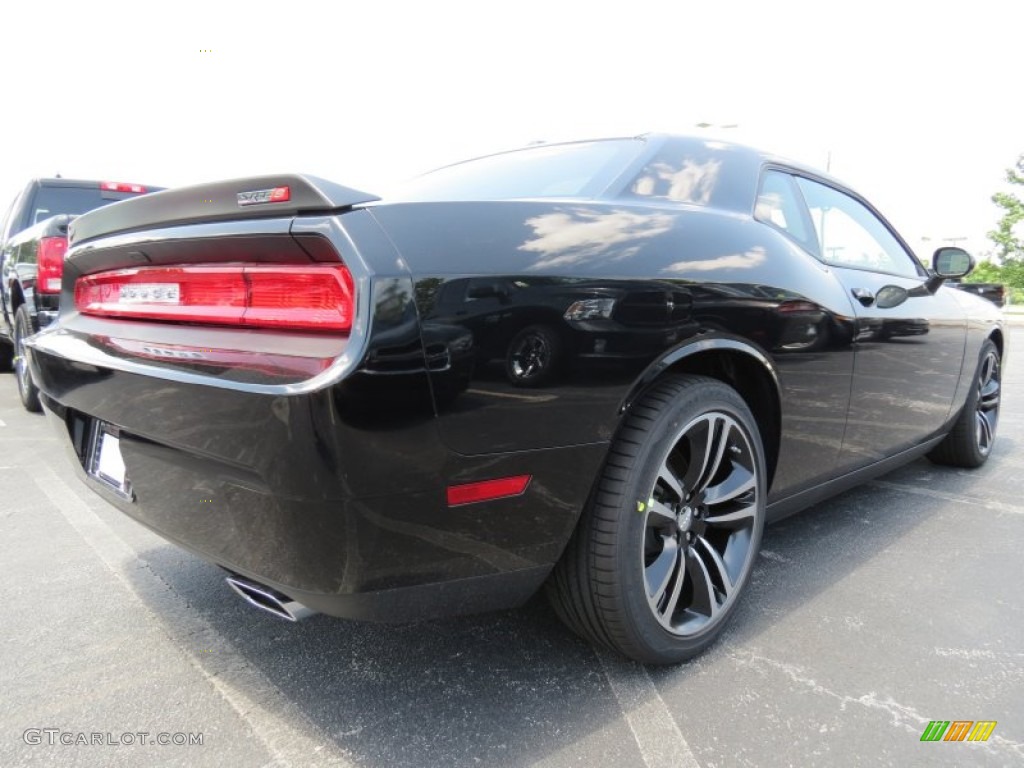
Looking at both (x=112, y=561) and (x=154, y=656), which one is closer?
(x=154, y=656)

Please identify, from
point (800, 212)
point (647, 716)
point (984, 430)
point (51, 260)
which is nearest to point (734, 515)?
point (647, 716)

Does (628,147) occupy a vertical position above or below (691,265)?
above

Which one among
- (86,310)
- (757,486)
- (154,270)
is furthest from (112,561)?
(757,486)

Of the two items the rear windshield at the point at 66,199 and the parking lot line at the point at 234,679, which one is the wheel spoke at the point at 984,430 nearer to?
the parking lot line at the point at 234,679

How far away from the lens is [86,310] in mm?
2176

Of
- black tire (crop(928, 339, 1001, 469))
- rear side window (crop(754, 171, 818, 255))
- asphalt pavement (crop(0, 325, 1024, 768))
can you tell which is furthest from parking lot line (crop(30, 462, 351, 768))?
black tire (crop(928, 339, 1001, 469))

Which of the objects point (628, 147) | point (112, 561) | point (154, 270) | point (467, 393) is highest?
point (628, 147)

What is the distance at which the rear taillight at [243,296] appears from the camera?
1.40 meters

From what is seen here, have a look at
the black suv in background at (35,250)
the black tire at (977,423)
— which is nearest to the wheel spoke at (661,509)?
the black tire at (977,423)

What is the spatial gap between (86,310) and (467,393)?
1.46 m

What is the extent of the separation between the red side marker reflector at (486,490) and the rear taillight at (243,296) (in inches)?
15.8

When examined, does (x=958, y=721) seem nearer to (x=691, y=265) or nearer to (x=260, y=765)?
(x=691, y=265)

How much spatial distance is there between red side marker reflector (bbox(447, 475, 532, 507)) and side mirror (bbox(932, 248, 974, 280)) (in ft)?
9.57

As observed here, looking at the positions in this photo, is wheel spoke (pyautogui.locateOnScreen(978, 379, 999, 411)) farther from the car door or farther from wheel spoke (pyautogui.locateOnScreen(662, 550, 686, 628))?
wheel spoke (pyautogui.locateOnScreen(662, 550, 686, 628))
